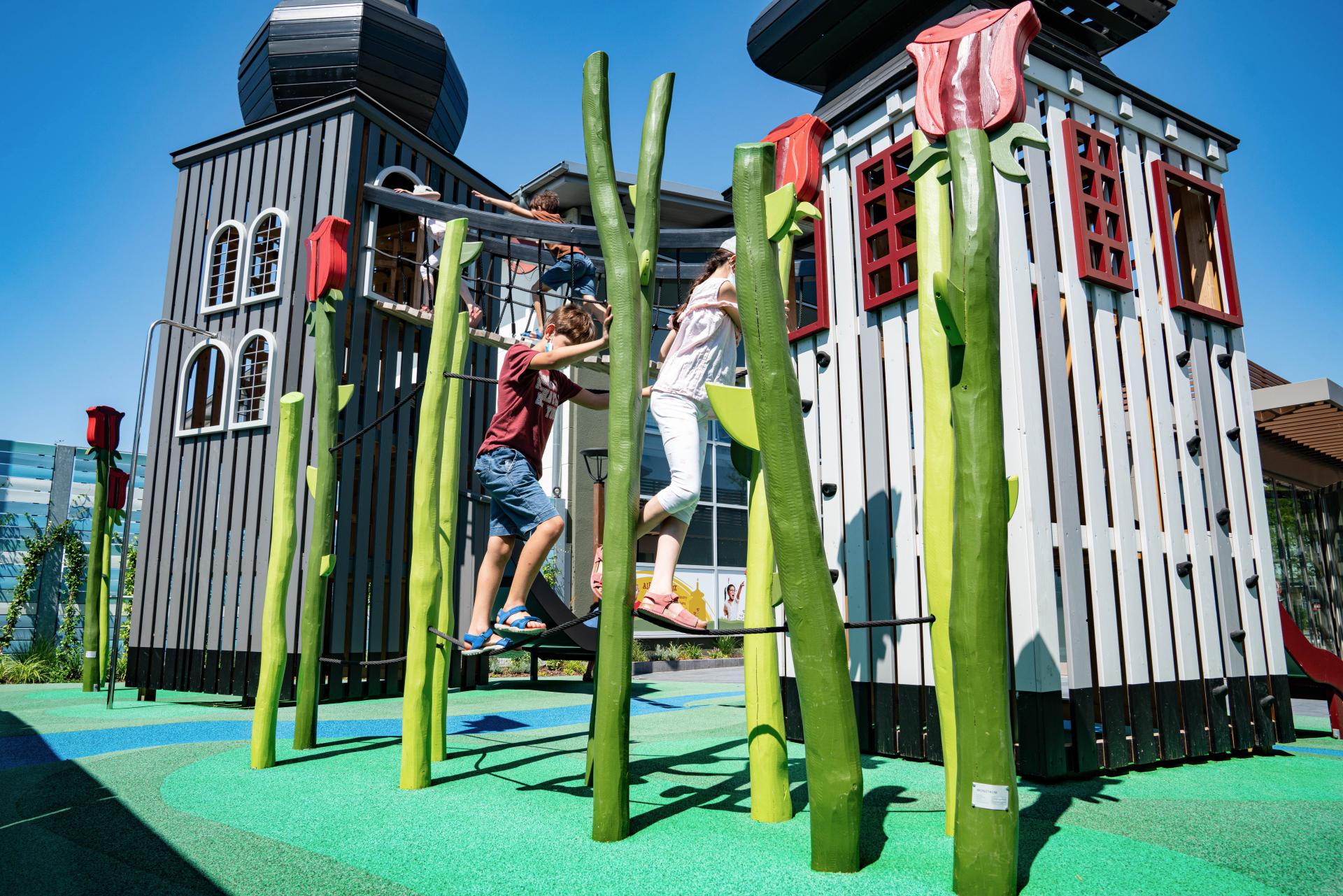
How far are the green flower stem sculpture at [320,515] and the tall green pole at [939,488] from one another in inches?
147

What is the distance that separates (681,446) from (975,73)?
198 centimetres

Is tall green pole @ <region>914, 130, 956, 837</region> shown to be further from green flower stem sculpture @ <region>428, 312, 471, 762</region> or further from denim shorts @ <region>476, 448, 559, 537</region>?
green flower stem sculpture @ <region>428, 312, 471, 762</region>

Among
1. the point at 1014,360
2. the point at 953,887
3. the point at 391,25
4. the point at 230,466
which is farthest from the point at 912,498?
the point at 391,25

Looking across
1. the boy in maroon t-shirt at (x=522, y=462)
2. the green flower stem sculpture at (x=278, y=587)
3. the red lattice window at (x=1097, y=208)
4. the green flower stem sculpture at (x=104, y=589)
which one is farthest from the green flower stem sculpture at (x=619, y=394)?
the green flower stem sculpture at (x=104, y=589)

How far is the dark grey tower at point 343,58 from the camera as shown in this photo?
12086 millimetres

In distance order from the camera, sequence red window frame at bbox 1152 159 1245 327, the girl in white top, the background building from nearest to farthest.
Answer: the girl in white top, red window frame at bbox 1152 159 1245 327, the background building

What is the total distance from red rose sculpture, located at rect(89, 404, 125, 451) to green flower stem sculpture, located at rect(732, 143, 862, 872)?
9.87 meters

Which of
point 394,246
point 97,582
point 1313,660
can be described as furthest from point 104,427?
point 1313,660

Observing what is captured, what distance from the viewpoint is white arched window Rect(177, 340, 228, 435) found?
33.0 ft

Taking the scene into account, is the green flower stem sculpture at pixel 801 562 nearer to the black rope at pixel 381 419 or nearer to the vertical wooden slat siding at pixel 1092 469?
the black rope at pixel 381 419

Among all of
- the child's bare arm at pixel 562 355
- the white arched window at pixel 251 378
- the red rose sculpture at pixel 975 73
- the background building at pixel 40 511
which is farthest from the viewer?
the background building at pixel 40 511

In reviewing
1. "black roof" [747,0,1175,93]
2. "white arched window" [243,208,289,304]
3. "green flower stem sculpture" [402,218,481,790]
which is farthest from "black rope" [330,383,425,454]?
"black roof" [747,0,1175,93]

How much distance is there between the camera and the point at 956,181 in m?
2.88

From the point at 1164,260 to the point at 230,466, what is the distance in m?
9.65
